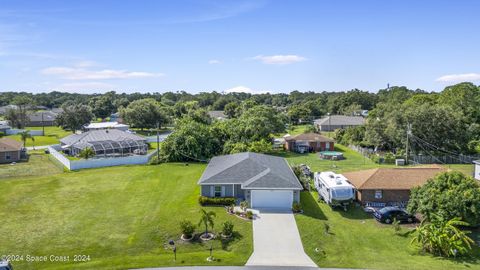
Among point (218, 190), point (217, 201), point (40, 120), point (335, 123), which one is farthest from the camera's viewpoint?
point (40, 120)

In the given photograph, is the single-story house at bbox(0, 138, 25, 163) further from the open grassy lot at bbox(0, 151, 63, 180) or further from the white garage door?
the white garage door

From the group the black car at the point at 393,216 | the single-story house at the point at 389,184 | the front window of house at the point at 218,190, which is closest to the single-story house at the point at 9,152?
the front window of house at the point at 218,190

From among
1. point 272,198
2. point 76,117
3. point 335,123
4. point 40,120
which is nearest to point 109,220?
point 272,198

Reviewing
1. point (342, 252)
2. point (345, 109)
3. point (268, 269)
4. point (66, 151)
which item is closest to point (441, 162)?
point (342, 252)

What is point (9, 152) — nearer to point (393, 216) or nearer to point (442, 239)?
point (393, 216)

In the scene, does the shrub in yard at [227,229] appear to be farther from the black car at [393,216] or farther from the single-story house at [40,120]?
the single-story house at [40,120]

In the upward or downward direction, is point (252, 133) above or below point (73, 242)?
above

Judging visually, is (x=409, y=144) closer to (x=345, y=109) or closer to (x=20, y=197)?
(x=20, y=197)
